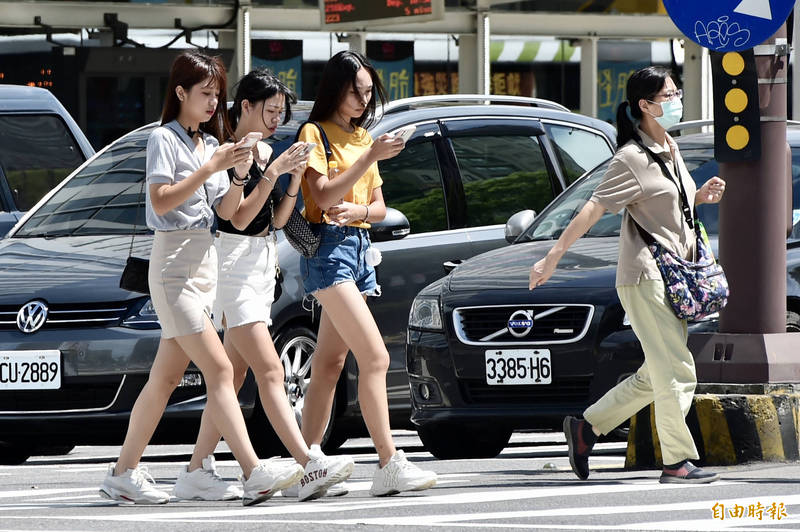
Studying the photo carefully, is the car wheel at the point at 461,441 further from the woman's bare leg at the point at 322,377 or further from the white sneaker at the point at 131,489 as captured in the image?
the white sneaker at the point at 131,489

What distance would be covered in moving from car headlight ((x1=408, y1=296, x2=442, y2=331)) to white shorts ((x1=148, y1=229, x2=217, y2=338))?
245cm

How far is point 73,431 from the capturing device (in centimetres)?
998

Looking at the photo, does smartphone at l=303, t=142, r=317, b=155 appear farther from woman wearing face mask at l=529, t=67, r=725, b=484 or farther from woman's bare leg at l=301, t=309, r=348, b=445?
woman wearing face mask at l=529, t=67, r=725, b=484

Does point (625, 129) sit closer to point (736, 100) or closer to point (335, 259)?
point (736, 100)

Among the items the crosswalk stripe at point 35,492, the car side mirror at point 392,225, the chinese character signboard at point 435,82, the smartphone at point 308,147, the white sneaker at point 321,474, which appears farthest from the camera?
the chinese character signboard at point 435,82

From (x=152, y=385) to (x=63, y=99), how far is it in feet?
53.9

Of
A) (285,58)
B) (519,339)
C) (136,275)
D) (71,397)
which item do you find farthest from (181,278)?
(285,58)

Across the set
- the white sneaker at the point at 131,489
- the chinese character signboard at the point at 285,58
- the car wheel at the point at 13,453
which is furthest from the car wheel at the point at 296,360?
the chinese character signboard at the point at 285,58

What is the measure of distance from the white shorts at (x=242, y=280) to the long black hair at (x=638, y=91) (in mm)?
1565

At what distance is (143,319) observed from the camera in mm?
9969

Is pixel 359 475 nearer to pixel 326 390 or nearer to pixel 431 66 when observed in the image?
pixel 326 390

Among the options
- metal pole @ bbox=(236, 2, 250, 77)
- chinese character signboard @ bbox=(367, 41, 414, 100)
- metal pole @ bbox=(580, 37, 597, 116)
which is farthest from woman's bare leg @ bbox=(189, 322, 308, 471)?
metal pole @ bbox=(580, 37, 597, 116)

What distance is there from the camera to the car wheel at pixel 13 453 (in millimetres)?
10750

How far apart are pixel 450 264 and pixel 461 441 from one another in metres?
0.98
